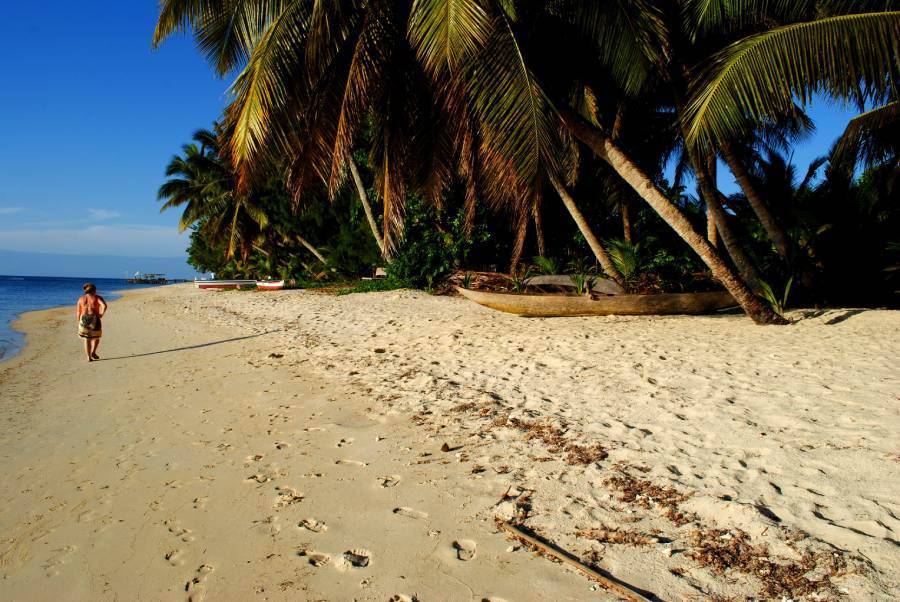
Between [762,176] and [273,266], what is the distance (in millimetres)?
24472

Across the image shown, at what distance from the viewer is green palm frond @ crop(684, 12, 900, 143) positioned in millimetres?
5852

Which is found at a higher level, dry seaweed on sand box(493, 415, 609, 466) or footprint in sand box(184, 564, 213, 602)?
dry seaweed on sand box(493, 415, 609, 466)

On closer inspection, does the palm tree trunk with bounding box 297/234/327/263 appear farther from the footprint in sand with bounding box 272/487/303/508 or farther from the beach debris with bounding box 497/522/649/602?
the beach debris with bounding box 497/522/649/602

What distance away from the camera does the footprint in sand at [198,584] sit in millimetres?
2416

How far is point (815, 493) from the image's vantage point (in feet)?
9.67

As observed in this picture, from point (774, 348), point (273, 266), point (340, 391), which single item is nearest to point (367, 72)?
point (340, 391)

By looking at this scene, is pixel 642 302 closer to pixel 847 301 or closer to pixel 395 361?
pixel 395 361

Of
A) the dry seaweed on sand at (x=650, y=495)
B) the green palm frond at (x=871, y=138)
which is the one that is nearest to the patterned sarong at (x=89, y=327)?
the dry seaweed on sand at (x=650, y=495)

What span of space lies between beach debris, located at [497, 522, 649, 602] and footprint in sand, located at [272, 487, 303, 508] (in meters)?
1.29

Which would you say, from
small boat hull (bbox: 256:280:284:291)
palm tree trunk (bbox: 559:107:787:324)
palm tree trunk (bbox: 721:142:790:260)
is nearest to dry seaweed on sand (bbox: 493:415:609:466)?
palm tree trunk (bbox: 559:107:787:324)

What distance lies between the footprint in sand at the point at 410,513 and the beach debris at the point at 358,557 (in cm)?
40

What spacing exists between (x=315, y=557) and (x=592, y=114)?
10.8 m

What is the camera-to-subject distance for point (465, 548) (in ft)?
8.79

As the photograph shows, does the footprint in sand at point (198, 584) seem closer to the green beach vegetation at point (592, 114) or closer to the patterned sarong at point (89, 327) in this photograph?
the green beach vegetation at point (592, 114)
